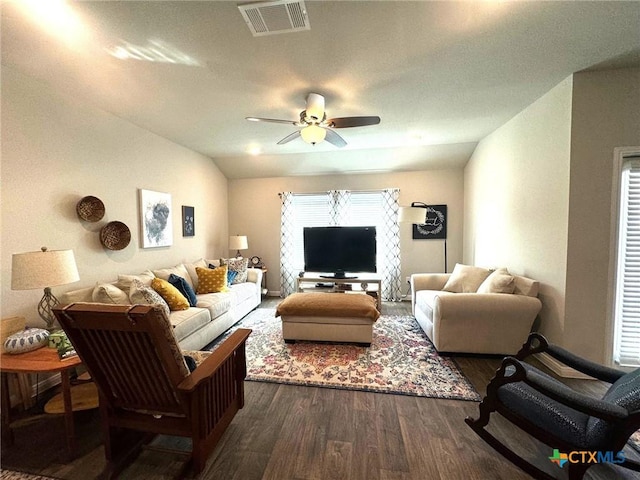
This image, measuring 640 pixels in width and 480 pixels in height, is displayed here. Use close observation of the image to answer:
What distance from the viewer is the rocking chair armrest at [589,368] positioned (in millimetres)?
1552

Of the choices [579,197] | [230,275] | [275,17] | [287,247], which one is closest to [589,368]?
[579,197]

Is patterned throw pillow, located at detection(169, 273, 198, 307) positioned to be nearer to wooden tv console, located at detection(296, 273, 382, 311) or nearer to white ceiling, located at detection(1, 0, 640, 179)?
wooden tv console, located at detection(296, 273, 382, 311)

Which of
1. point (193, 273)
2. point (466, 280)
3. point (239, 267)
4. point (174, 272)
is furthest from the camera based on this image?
point (239, 267)

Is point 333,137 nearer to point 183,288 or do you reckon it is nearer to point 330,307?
point 330,307

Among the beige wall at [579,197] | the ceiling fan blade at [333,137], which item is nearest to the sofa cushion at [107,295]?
the ceiling fan blade at [333,137]

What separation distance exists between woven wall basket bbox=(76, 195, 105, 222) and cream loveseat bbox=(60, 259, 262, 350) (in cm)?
68

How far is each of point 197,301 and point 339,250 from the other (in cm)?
238

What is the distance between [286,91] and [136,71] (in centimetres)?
126

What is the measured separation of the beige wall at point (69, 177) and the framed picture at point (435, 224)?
171 inches

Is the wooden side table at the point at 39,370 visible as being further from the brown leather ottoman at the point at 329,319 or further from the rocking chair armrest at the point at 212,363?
the brown leather ottoman at the point at 329,319

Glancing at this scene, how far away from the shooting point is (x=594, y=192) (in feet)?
7.55

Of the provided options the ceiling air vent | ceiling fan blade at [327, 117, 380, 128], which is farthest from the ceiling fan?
the ceiling air vent

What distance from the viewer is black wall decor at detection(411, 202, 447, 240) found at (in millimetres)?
4910

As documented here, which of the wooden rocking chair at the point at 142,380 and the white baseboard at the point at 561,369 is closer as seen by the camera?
the wooden rocking chair at the point at 142,380
